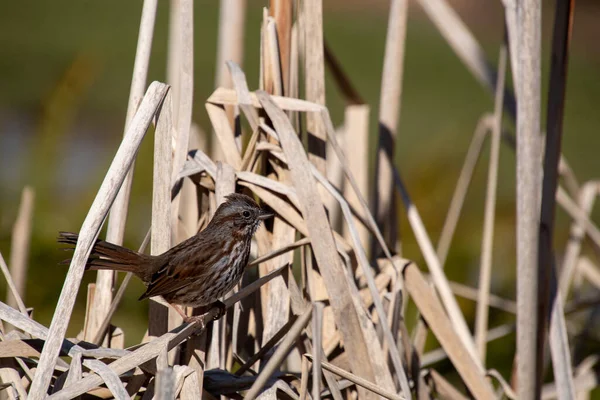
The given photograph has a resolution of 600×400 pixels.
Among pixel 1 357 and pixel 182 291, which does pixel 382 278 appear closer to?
pixel 182 291

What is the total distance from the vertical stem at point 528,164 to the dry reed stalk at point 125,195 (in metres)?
1.30

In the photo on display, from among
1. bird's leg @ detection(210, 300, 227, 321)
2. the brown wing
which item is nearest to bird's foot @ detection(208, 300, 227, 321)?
bird's leg @ detection(210, 300, 227, 321)

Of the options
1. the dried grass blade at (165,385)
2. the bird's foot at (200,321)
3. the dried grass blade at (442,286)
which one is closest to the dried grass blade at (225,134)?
the bird's foot at (200,321)

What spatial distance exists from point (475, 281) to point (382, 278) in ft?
9.36

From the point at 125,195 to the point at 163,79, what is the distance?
9626 millimetres

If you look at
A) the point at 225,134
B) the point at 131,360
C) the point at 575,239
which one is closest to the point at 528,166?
Answer: the point at 225,134

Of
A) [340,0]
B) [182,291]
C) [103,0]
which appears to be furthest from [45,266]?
[340,0]

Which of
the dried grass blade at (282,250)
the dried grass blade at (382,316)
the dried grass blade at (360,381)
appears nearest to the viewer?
the dried grass blade at (360,381)

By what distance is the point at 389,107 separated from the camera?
11.5 feet

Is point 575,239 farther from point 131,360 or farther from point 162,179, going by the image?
point 131,360

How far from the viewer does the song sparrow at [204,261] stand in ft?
9.27

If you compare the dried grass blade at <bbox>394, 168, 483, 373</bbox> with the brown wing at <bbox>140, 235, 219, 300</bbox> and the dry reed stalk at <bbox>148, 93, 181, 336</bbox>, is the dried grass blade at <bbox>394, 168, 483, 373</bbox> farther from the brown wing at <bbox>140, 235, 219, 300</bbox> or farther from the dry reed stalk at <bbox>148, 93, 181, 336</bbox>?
the dry reed stalk at <bbox>148, 93, 181, 336</bbox>

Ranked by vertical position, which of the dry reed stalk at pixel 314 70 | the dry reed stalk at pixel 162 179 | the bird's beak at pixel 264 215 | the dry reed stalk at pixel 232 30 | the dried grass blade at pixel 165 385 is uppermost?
the dry reed stalk at pixel 232 30

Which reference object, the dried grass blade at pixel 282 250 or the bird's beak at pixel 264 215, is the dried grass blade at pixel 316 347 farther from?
the bird's beak at pixel 264 215
